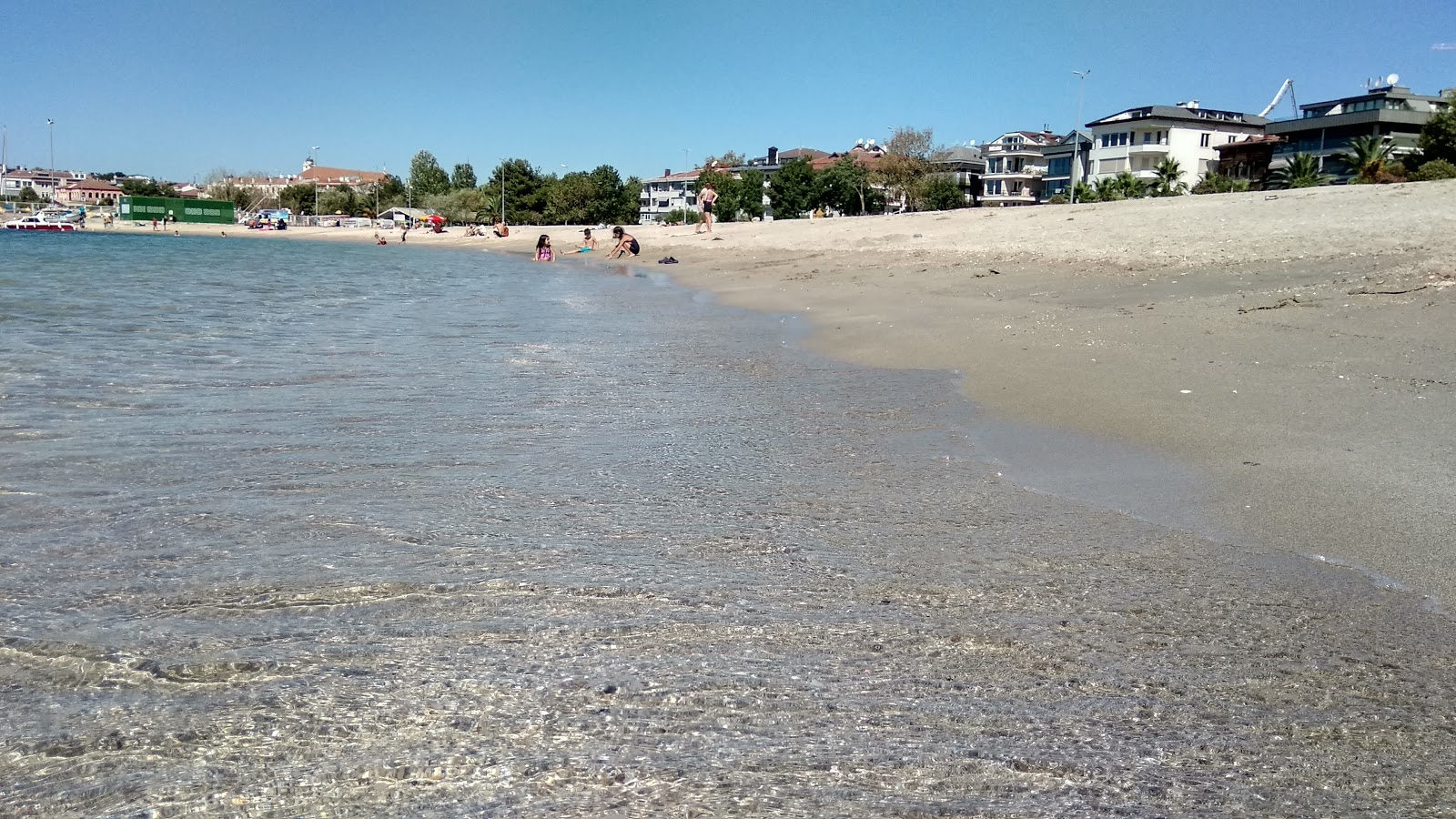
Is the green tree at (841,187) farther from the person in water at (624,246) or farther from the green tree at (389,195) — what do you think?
the green tree at (389,195)

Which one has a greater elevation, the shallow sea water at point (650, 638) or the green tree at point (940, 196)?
the green tree at point (940, 196)

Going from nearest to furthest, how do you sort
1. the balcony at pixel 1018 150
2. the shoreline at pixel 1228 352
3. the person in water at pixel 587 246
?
the shoreline at pixel 1228 352 < the person in water at pixel 587 246 < the balcony at pixel 1018 150

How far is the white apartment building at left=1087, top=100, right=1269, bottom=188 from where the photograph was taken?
75.1m

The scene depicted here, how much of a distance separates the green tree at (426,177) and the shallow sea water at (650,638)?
5533 inches

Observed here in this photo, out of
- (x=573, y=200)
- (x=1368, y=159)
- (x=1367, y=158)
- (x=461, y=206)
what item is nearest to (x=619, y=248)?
(x=1368, y=159)

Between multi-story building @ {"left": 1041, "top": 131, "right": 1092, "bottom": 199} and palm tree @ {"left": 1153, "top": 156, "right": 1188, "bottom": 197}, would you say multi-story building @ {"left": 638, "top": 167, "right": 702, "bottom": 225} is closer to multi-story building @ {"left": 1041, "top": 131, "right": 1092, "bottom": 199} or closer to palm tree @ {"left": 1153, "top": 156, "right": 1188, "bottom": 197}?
multi-story building @ {"left": 1041, "top": 131, "right": 1092, "bottom": 199}

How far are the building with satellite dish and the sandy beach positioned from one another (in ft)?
169

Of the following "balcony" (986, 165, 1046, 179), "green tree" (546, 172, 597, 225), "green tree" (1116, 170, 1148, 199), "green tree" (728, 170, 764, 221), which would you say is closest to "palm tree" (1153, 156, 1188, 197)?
"green tree" (1116, 170, 1148, 199)

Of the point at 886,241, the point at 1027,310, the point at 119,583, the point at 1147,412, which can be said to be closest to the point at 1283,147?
the point at 886,241

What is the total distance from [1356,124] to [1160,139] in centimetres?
1492

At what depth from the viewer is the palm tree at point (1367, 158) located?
42.0 metres

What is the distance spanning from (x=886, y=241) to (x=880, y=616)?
67.4ft

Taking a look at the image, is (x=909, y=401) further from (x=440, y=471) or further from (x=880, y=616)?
(x=880, y=616)

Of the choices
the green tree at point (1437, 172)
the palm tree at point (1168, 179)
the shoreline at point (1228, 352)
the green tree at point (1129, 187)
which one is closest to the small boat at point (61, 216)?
the green tree at point (1129, 187)
